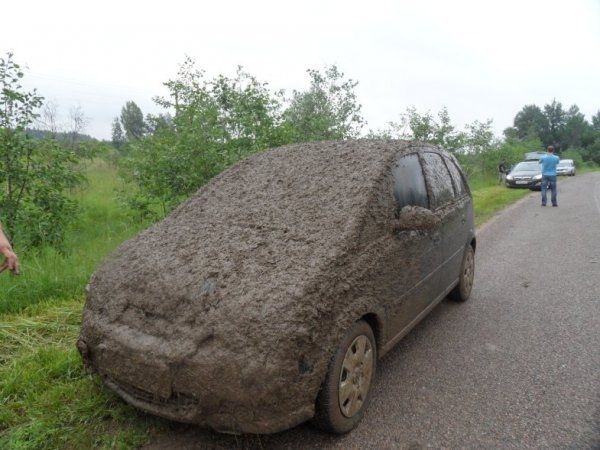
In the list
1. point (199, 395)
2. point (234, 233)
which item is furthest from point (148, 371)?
point (234, 233)

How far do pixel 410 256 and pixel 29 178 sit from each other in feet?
17.8

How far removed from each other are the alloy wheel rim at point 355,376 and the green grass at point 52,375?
44.2 inches

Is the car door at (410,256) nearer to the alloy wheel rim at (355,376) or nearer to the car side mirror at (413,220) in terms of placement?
the car side mirror at (413,220)

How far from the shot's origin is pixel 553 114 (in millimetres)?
77562

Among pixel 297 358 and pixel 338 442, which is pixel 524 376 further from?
pixel 297 358

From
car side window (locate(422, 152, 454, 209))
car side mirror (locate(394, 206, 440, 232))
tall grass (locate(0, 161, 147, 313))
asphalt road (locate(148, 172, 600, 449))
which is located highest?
car side window (locate(422, 152, 454, 209))

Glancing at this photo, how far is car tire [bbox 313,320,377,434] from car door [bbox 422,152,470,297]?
1.50 meters

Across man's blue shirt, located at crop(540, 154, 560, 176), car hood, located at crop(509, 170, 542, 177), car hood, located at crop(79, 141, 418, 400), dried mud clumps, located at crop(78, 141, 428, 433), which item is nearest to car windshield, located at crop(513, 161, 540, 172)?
car hood, located at crop(509, 170, 542, 177)

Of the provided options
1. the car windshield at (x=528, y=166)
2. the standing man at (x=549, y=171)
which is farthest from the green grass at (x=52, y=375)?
the car windshield at (x=528, y=166)

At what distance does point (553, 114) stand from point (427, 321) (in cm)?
8766

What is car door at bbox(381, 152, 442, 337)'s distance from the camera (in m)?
3.12

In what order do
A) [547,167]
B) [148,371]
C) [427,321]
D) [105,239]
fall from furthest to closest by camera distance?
[547,167], [105,239], [427,321], [148,371]

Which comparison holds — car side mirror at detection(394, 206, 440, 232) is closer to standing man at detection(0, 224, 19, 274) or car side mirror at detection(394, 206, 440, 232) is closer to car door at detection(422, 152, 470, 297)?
car door at detection(422, 152, 470, 297)

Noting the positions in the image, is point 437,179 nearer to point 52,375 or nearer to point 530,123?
point 52,375
